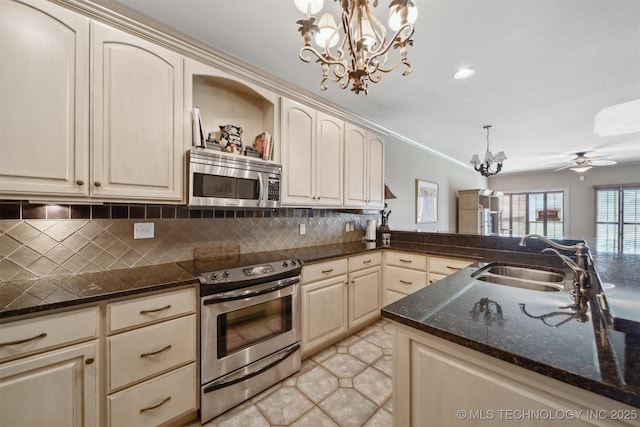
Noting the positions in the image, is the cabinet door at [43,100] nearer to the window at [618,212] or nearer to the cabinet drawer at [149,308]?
the cabinet drawer at [149,308]

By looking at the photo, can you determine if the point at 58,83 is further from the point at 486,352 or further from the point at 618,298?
the point at 618,298

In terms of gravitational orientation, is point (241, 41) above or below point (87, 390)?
above

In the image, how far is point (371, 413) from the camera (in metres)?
1.60

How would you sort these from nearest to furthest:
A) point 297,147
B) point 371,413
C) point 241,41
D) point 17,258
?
1. point 17,258
2. point 371,413
3. point 241,41
4. point 297,147

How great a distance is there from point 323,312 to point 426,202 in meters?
3.45

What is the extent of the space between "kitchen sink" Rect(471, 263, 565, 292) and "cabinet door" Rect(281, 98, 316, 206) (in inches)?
59.7

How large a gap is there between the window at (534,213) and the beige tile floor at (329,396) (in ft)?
21.2

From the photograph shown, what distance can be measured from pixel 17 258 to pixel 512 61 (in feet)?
12.0

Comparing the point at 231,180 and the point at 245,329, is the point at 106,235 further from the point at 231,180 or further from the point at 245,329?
the point at 245,329

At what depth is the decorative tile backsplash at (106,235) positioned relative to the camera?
1.39 metres

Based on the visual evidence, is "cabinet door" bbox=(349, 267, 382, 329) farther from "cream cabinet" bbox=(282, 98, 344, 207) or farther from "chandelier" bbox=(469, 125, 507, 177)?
"chandelier" bbox=(469, 125, 507, 177)

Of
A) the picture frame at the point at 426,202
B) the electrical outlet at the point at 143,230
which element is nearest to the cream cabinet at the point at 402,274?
the picture frame at the point at 426,202

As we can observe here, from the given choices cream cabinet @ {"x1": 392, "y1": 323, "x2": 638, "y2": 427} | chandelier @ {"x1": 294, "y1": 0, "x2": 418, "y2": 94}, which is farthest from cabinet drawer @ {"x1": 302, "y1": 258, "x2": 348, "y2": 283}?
chandelier @ {"x1": 294, "y1": 0, "x2": 418, "y2": 94}

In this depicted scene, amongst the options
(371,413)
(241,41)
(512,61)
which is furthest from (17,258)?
(512,61)
